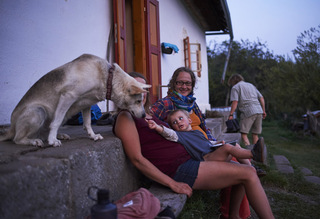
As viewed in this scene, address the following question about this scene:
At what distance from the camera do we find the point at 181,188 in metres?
2.15

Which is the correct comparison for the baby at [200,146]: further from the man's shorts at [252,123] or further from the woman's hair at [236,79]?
the woman's hair at [236,79]

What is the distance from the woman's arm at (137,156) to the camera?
214 centimetres

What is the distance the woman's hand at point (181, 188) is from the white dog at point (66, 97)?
69 cm

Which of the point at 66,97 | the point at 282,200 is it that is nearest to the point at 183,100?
the point at 66,97

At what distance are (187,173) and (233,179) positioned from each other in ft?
1.40

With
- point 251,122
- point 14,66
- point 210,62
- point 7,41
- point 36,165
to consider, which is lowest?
point 251,122

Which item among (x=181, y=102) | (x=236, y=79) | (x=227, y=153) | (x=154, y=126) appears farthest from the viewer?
(x=236, y=79)

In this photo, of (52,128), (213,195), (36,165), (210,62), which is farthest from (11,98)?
(210,62)

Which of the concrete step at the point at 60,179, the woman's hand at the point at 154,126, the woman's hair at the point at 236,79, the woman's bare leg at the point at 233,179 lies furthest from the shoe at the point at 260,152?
the woman's hair at the point at 236,79

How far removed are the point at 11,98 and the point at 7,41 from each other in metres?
0.63

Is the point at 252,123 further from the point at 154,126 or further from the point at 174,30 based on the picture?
the point at 154,126

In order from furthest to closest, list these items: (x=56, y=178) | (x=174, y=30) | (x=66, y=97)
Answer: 1. (x=174, y=30)
2. (x=66, y=97)
3. (x=56, y=178)

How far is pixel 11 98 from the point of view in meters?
2.91

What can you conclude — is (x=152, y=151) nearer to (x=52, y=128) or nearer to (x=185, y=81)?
(x=52, y=128)
